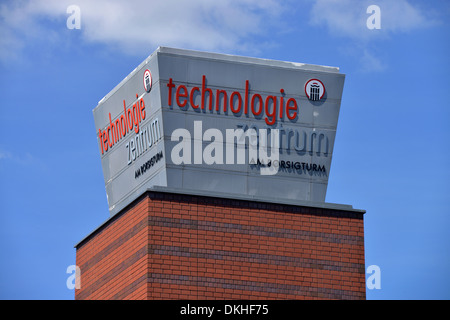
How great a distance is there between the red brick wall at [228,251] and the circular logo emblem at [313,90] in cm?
463

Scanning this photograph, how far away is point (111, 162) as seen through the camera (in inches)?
2132

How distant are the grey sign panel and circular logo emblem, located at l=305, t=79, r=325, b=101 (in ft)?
0.13

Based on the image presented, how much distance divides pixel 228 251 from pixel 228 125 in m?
5.17

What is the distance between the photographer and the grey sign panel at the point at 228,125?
50094 millimetres

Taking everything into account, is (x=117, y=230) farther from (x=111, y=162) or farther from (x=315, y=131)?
(x=315, y=131)

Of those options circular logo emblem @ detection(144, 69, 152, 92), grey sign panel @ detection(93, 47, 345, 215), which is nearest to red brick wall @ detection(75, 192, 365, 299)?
grey sign panel @ detection(93, 47, 345, 215)

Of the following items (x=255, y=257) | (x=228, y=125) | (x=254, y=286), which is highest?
(x=228, y=125)

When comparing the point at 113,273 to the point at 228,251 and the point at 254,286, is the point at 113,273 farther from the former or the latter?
the point at 254,286

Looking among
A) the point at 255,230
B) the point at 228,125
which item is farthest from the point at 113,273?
the point at 228,125

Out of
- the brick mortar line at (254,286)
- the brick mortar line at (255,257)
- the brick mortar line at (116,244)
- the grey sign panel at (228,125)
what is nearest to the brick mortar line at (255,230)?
the brick mortar line at (116,244)

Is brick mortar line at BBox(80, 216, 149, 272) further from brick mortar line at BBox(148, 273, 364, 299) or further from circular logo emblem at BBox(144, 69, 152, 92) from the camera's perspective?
circular logo emblem at BBox(144, 69, 152, 92)

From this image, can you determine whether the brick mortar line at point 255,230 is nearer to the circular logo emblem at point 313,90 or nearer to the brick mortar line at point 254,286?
the brick mortar line at point 254,286

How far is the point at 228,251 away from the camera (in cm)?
4878
